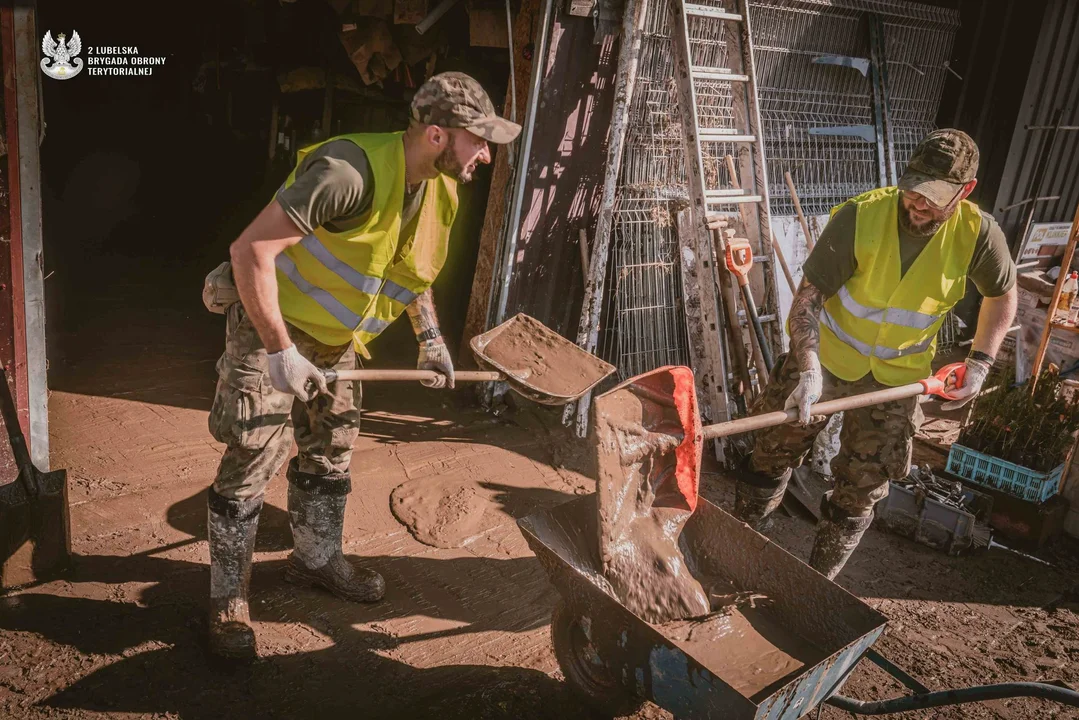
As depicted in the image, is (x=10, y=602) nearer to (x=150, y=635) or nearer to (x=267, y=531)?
(x=150, y=635)

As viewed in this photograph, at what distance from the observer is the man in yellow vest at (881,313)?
3547 millimetres

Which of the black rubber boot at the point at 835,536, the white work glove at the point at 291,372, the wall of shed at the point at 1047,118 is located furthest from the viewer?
the wall of shed at the point at 1047,118

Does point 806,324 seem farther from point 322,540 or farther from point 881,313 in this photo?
point 322,540

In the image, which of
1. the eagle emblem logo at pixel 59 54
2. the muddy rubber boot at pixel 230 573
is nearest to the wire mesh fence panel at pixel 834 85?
the muddy rubber boot at pixel 230 573

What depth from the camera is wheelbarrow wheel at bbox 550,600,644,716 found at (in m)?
3.18

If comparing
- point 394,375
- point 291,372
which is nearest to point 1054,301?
point 394,375

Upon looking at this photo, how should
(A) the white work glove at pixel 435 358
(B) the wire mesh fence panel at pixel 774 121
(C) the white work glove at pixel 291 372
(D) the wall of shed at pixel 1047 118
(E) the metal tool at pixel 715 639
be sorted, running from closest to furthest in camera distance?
(E) the metal tool at pixel 715 639
(C) the white work glove at pixel 291 372
(A) the white work glove at pixel 435 358
(B) the wire mesh fence panel at pixel 774 121
(D) the wall of shed at pixel 1047 118

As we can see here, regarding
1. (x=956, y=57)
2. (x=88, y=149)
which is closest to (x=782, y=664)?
(x=956, y=57)

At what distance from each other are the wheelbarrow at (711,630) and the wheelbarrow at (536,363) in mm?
440

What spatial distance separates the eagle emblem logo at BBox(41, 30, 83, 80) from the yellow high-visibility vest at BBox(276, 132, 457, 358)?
747cm

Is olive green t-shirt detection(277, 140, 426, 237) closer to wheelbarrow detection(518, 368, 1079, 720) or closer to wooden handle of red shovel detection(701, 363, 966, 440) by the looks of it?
wheelbarrow detection(518, 368, 1079, 720)

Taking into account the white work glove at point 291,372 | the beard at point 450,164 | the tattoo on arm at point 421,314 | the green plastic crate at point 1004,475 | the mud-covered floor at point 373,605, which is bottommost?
the mud-covered floor at point 373,605

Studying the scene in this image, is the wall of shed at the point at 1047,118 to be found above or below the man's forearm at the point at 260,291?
above

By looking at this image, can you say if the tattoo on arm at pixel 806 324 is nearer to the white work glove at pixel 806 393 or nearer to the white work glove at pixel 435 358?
the white work glove at pixel 806 393
